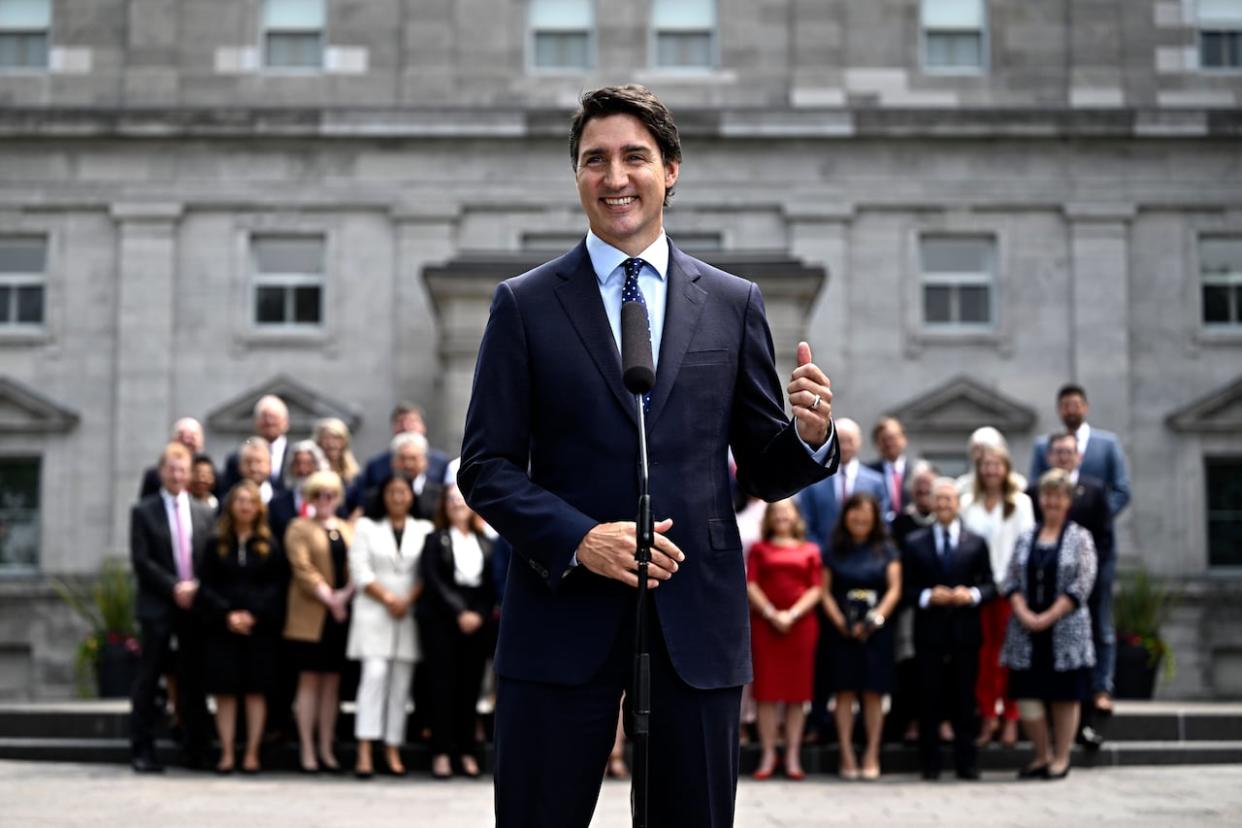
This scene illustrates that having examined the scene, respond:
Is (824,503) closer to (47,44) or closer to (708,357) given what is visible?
(708,357)

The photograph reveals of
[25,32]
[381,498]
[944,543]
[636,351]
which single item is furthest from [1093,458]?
[25,32]

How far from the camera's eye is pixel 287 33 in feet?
94.1

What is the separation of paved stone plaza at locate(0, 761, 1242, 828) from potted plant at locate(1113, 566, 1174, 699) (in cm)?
430

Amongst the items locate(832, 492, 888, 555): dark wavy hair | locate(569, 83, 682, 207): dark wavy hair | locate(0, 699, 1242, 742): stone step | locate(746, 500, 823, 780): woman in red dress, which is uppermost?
locate(569, 83, 682, 207): dark wavy hair

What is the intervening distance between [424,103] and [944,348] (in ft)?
29.7

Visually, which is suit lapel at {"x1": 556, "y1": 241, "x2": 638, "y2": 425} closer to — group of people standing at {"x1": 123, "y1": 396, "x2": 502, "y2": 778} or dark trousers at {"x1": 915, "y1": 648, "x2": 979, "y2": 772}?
group of people standing at {"x1": 123, "y1": 396, "x2": 502, "y2": 778}

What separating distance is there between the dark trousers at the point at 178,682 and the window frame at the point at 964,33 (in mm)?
18493

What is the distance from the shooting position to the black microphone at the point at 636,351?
4133 millimetres

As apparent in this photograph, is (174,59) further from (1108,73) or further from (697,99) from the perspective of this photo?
(1108,73)

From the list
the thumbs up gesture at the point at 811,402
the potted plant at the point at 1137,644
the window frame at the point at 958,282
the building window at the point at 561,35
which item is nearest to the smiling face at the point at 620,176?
the thumbs up gesture at the point at 811,402

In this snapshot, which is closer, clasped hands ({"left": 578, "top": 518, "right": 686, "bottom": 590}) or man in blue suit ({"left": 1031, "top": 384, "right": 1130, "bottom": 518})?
clasped hands ({"left": 578, "top": 518, "right": 686, "bottom": 590})

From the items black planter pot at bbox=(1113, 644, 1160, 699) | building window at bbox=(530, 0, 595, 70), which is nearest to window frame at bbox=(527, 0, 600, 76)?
building window at bbox=(530, 0, 595, 70)

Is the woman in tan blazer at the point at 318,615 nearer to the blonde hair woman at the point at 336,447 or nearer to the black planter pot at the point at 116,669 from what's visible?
the blonde hair woman at the point at 336,447

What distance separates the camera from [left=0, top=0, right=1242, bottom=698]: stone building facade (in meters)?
27.2
